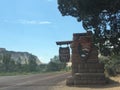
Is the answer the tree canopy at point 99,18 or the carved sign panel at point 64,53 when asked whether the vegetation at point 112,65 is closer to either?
the carved sign panel at point 64,53

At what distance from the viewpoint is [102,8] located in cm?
2422

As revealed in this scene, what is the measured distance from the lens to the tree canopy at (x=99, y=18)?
2416 centimetres

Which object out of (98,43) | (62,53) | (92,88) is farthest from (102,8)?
(62,53)

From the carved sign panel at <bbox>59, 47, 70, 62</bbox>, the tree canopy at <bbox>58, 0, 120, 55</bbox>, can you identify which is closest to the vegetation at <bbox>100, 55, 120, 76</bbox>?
the carved sign panel at <bbox>59, 47, 70, 62</bbox>

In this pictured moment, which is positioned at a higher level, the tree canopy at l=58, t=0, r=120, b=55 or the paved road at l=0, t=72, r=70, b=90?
the tree canopy at l=58, t=0, r=120, b=55

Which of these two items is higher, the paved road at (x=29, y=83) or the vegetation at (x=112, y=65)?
the vegetation at (x=112, y=65)

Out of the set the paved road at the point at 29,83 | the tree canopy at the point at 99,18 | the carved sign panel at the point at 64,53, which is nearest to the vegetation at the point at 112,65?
the paved road at the point at 29,83

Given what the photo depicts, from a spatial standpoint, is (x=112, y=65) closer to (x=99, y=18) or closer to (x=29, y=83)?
(x=29, y=83)

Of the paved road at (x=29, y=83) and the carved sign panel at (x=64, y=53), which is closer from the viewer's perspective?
the paved road at (x=29, y=83)

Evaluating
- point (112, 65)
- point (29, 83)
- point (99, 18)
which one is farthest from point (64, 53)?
point (99, 18)

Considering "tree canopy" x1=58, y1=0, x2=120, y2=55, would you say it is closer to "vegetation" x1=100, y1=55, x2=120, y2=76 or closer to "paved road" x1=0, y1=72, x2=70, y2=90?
"paved road" x1=0, y1=72, x2=70, y2=90

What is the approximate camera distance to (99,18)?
85.0 ft

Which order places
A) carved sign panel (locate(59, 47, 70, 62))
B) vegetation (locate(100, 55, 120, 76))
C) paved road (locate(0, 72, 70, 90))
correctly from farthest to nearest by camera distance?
1. vegetation (locate(100, 55, 120, 76))
2. carved sign panel (locate(59, 47, 70, 62))
3. paved road (locate(0, 72, 70, 90))

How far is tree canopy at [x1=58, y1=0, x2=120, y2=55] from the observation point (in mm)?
24156
